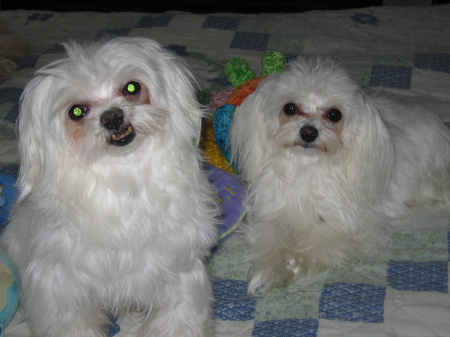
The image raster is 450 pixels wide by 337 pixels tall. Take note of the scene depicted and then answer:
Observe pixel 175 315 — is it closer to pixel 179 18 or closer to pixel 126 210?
pixel 126 210

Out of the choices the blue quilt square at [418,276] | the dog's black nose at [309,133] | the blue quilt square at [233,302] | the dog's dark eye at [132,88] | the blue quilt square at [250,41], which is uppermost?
the dog's dark eye at [132,88]

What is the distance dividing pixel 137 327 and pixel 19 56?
2382 millimetres

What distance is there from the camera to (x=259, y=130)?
268 cm

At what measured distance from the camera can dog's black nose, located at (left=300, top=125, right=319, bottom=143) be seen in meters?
2.44

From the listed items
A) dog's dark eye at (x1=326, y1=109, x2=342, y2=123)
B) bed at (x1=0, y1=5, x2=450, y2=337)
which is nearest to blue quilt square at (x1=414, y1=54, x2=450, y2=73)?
bed at (x1=0, y1=5, x2=450, y2=337)

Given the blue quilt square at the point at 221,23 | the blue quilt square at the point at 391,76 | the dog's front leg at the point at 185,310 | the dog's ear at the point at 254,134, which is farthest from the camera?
the blue quilt square at the point at 221,23

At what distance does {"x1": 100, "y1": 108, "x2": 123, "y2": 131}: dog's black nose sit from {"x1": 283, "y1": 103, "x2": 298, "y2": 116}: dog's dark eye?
986 mm

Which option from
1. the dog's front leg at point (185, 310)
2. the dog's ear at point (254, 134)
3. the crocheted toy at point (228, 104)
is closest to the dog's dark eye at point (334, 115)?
the dog's ear at point (254, 134)

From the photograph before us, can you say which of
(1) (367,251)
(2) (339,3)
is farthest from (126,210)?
(2) (339,3)

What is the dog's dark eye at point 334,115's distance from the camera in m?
2.53

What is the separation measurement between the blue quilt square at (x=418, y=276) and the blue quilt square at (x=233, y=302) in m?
0.57

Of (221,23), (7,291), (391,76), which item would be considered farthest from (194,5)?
(7,291)

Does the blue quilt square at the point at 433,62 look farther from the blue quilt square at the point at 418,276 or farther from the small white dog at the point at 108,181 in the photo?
the small white dog at the point at 108,181

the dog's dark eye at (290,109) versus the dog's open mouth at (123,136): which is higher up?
the dog's open mouth at (123,136)
